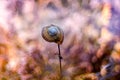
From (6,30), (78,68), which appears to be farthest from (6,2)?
(78,68)

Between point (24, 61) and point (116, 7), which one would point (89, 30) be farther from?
point (24, 61)

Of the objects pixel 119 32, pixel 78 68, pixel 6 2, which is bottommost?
pixel 78 68

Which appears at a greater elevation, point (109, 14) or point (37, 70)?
point (109, 14)
